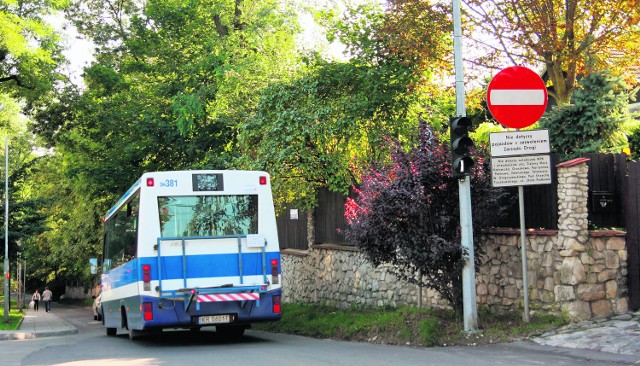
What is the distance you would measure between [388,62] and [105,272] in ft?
28.3

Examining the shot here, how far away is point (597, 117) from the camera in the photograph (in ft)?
56.5

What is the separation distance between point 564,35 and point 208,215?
9.89 meters

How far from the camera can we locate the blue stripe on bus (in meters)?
13.4

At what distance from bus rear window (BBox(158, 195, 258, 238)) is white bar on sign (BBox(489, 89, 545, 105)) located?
466 cm

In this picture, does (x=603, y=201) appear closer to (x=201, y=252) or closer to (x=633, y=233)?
(x=633, y=233)

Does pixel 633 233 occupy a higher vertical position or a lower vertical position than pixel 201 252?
higher

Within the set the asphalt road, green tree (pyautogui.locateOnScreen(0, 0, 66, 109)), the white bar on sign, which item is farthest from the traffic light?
green tree (pyautogui.locateOnScreen(0, 0, 66, 109))

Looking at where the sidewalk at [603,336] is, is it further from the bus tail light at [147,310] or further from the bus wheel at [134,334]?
the bus wheel at [134,334]

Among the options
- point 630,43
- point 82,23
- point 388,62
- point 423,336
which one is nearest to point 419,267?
point 423,336

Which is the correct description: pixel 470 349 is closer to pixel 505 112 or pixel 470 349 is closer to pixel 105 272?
pixel 505 112

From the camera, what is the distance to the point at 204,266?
13.7 metres

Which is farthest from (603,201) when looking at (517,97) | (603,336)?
(603,336)

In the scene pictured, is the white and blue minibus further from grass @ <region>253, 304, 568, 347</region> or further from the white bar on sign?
the white bar on sign

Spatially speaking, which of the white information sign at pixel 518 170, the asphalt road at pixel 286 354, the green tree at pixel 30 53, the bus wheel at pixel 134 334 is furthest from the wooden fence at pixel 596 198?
the green tree at pixel 30 53
